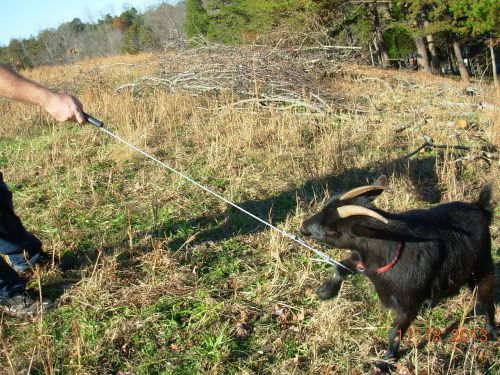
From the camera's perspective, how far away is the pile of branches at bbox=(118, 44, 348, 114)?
8.34 m

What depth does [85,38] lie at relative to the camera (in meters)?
42.3

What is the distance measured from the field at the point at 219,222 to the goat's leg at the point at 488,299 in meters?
0.10

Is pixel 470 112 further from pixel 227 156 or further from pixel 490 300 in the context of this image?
pixel 490 300

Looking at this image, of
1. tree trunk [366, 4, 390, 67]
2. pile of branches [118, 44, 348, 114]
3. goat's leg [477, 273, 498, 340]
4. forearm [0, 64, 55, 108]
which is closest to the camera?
forearm [0, 64, 55, 108]

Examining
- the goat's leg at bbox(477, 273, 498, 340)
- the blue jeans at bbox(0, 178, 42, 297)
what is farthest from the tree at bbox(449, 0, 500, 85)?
the blue jeans at bbox(0, 178, 42, 297)

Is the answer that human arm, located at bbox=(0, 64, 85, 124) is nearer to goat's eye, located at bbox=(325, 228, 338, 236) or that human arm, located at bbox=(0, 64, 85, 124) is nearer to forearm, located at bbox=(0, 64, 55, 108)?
forearm, located at bbox=(0, 64, 55, 108)

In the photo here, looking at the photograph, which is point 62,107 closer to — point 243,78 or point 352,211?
point 352,211

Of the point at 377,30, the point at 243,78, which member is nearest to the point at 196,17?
the point at 377,30

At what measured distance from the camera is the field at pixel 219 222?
2.98m

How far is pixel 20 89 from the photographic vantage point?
9.55ft

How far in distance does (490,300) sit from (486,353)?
1.37 ft

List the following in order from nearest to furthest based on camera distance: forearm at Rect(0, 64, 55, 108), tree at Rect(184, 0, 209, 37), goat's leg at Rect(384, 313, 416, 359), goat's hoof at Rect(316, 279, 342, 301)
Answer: forearm at Rect(0, 64, 55, 108) → goat's leg at Rect(384, 313, 416, 359) → goat's hoof at Rect(316, 279, 342, 301) → tree at Rect(184, 0, 209, 37)

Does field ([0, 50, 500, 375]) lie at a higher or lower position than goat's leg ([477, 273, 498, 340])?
higher

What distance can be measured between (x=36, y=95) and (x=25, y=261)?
4.69ft
